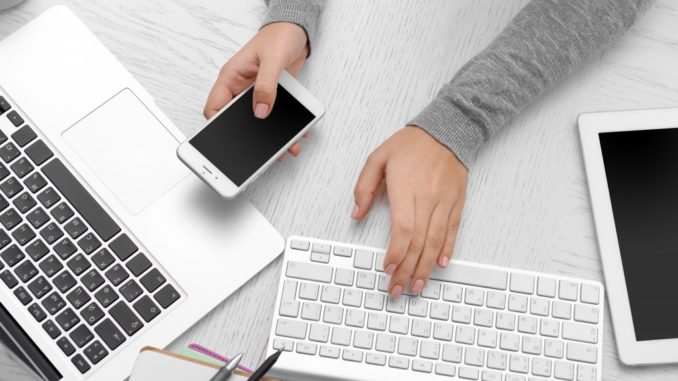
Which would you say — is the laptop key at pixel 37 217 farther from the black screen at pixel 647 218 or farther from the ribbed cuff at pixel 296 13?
the black screen at pixel 647 218

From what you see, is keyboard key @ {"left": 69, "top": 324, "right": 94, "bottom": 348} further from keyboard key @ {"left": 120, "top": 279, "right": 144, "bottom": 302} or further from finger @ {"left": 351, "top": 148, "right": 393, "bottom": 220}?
finger @ {"left": 351, "top": 148, "right": 393, "bottom": 220}

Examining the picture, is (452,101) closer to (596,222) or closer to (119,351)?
(596,222)

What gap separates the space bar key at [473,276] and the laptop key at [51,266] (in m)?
0.37

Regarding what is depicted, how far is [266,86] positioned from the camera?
0.67 m

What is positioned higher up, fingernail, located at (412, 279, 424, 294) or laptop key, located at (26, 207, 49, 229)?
laptop key, located at (26, 207, 49, 229)

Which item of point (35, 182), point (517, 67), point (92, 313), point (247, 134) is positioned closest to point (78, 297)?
point (92, 313)

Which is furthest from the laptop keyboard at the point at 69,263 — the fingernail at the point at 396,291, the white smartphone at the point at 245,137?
the fingernail at the point at 396,291

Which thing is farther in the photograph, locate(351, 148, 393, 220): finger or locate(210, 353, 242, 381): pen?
locate(351, 148, 393, 220): finger

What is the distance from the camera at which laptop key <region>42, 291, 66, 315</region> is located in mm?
660

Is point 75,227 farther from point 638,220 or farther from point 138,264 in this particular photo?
point 638,220

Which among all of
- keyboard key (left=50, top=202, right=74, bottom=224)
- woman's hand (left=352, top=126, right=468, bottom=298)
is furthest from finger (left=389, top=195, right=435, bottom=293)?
keyboard key (left=50, top=202, right=74, bottom=224)

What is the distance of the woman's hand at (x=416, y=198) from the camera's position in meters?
0.69

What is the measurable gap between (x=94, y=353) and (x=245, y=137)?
0.83 feet

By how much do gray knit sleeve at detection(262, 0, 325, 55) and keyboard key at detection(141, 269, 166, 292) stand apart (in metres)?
0.29
